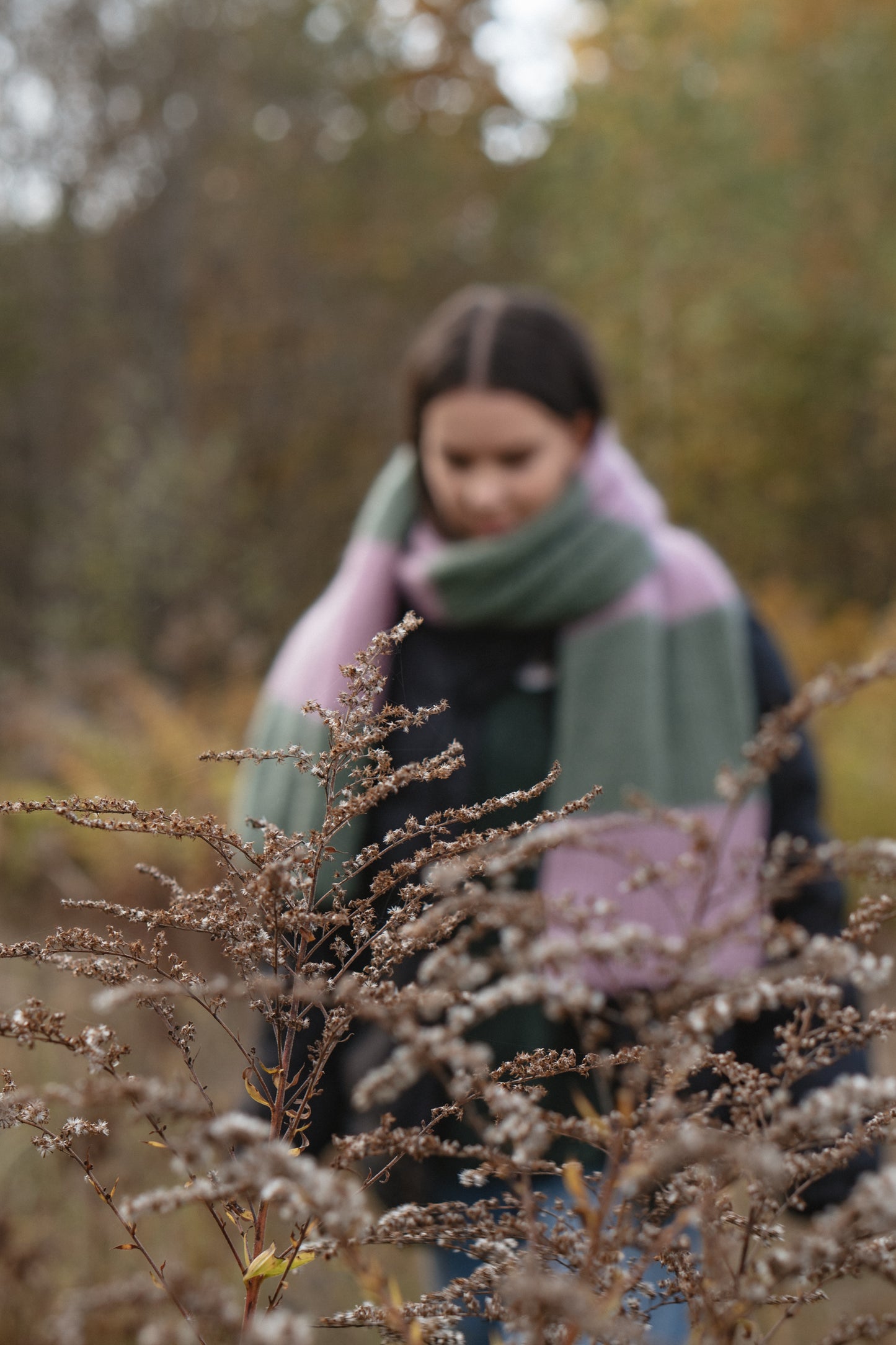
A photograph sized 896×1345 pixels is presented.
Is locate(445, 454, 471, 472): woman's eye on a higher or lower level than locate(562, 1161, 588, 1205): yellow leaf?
higher

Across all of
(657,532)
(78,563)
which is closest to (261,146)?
(78,563)

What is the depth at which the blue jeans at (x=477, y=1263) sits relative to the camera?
1.23 m

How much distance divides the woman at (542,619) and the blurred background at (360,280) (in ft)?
14.8

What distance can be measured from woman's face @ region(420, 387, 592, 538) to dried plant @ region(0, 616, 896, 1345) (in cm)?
151

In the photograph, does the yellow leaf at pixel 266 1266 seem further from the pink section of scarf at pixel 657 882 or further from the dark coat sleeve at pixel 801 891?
the dark coat sleeve at pixel 801 891

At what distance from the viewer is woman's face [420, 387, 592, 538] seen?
2102mm

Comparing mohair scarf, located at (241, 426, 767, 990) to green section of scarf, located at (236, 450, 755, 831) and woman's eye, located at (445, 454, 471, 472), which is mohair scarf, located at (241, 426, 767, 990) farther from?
woman's eye, located at (445, 454, 471, 472)

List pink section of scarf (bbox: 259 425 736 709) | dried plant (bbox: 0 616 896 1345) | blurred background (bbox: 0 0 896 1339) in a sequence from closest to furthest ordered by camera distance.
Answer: dried plant (bbox: 0 616 896 1345) → pink section of scarf (bbox: 259 425 736 709) → blurred background (bbox: 0 0 896 1339)

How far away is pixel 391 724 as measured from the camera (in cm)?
62

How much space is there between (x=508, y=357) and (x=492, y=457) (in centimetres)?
20

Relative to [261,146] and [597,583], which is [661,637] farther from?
[261,146]

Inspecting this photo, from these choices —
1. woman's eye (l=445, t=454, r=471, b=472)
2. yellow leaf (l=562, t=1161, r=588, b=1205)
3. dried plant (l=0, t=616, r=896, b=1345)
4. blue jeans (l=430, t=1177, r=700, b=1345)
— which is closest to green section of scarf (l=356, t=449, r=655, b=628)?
woman's eye (l=445, t=454, r=471, b=472)

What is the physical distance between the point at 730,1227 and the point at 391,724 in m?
0.33

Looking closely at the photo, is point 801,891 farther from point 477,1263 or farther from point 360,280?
point 360,280
